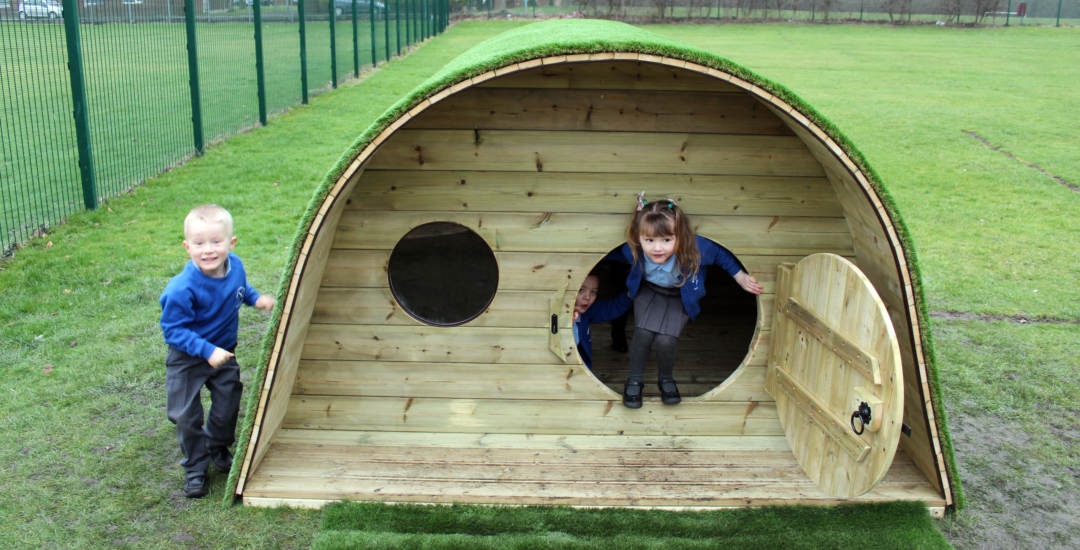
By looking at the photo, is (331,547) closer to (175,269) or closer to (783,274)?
(783,274)

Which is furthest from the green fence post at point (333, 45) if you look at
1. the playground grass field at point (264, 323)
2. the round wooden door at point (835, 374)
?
the round wooden door at point (835, 374)

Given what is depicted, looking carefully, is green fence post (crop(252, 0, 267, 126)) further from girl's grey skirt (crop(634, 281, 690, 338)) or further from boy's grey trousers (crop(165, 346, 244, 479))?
girl's grey skirt (crop(634, 281, 690, 338))

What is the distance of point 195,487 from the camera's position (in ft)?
13.0

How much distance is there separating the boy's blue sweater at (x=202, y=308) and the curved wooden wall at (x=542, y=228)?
0.31 meters

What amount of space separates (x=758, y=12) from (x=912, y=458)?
44800 millimetres

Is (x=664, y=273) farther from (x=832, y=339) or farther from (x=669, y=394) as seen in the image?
(x=832, y=339)

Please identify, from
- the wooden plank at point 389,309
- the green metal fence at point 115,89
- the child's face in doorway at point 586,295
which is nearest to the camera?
the wooden plank at point 389,309

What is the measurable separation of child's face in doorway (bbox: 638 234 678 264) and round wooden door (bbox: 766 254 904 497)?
1.93 feet

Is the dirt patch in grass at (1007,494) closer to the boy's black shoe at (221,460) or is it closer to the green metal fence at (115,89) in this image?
the boy's black shoe at (221,460)

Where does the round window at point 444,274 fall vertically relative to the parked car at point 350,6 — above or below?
below

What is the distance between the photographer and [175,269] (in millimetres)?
7133

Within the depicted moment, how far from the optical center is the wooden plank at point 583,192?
13.9 ft

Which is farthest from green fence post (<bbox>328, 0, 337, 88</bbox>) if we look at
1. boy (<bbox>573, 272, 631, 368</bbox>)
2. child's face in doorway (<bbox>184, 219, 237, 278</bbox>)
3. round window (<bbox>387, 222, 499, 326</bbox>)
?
child's face in doorway (<bbox>184, 219, 237, 278</bbox>)

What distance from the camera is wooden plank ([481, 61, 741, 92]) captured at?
13.5ft
